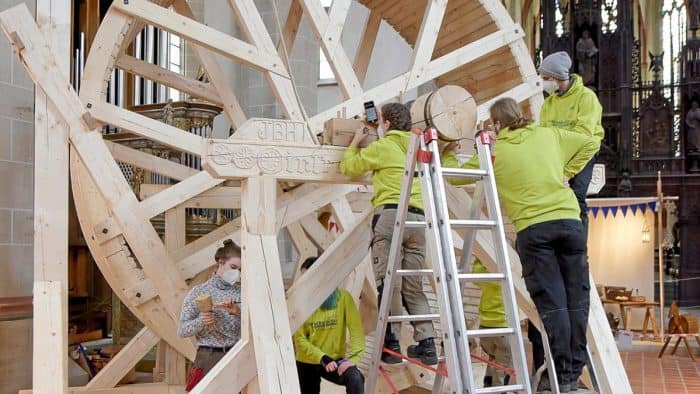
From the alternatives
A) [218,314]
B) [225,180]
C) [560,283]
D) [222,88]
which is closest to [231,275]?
[218,314]

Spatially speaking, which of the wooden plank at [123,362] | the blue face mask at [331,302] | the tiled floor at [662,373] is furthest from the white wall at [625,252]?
the blue face mask at [331,302]

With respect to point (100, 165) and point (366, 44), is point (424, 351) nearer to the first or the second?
point (100, 165)

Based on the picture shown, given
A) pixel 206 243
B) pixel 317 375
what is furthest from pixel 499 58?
pixel 317 375

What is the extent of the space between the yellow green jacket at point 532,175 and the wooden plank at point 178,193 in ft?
7.96

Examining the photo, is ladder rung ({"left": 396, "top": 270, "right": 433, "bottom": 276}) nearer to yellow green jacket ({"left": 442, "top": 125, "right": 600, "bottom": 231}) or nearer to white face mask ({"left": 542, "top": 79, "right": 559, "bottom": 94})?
yellow green jacket ({"left": 442, "top": 125, "right": 600, "bottom": 231})

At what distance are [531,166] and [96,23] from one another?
932 centimetres

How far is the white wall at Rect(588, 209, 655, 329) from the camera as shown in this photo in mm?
15578

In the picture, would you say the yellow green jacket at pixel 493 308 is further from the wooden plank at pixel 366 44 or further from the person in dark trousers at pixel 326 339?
the wooden plank at pixel 366 44

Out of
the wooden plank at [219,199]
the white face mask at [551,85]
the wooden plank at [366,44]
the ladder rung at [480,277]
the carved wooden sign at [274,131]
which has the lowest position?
the ladder rung at [480,277]

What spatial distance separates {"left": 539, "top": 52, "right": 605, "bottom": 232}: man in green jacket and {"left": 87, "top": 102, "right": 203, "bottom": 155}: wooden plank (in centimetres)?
231

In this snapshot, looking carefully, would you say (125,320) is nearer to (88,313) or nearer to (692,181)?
(88,313)

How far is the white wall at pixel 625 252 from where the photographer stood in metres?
15.6

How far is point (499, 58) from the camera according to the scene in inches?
284

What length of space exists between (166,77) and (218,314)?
11.8ft
